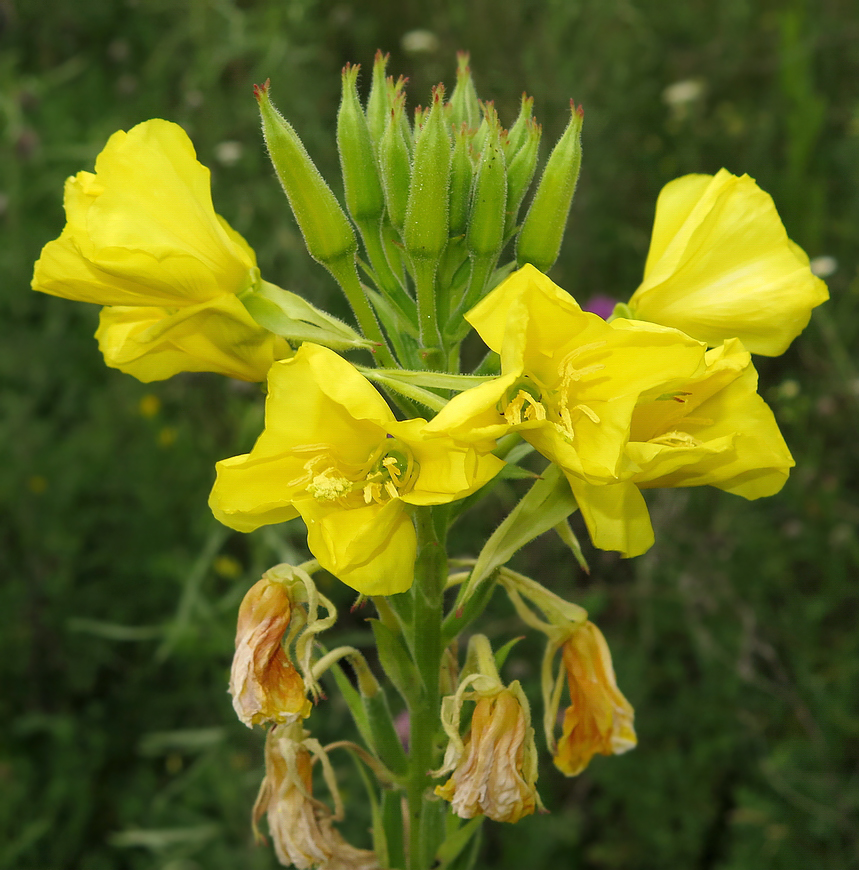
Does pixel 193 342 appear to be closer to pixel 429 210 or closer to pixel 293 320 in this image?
pixel 293 320

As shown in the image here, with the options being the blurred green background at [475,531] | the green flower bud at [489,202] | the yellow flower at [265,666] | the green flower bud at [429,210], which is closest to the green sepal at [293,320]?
the green flower bud at [429,210]

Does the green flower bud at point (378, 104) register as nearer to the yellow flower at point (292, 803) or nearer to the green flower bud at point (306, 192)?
the green flower bud at point (306, 192)

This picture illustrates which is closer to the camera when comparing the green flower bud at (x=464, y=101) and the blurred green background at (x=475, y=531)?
the green flower bud at (x=464, y=101)

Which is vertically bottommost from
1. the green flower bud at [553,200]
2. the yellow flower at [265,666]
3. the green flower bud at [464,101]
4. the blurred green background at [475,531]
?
the blurred green background at [475,531]

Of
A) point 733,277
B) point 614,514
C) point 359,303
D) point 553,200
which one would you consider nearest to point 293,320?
point 359,303

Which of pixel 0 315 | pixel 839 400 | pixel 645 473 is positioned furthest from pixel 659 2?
pixel 645 473

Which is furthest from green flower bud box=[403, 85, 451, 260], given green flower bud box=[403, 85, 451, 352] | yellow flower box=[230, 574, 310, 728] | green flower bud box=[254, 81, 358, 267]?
yellow flower box=[230, 574, 310, 728]
